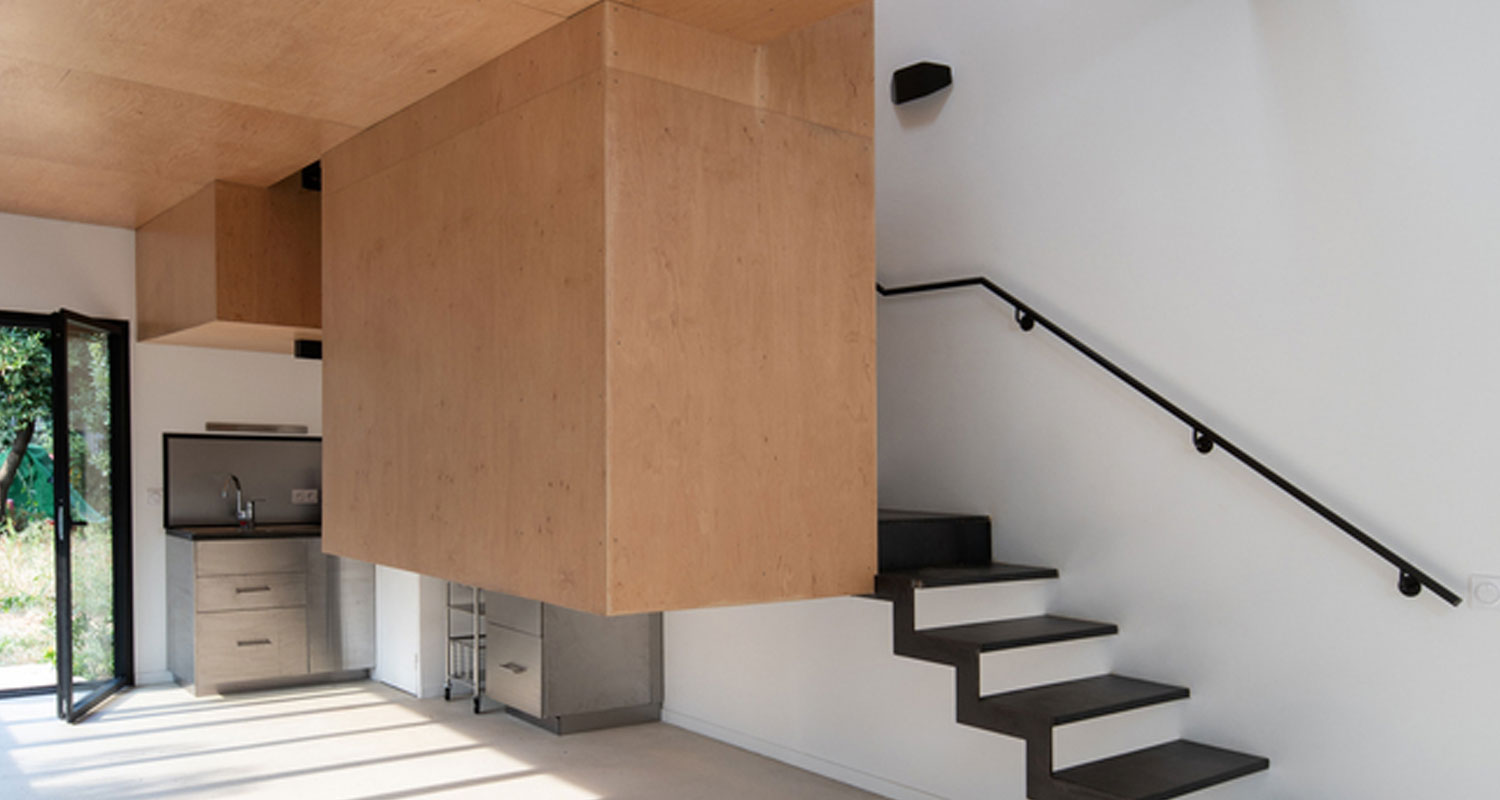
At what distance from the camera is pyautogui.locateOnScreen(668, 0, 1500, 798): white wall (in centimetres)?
291

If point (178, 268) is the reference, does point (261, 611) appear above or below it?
below

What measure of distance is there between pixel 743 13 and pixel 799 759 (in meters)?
3.35

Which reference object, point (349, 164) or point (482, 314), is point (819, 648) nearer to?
point (482, 314)

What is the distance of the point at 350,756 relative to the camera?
494 centimetres

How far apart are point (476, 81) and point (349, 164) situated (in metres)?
1.03

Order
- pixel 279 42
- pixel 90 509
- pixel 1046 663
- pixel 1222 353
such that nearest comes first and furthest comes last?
pixel 279 42 → pixel 1222 353 → pixel 1046 663 → pixel 90 509

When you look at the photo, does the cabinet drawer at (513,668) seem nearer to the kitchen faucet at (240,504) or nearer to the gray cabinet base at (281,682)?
the gray cabinet base at (281,682)

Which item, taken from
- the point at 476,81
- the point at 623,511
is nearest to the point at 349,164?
the point at 476,81

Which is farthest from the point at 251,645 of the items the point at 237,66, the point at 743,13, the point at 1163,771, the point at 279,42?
the point at 1163,771

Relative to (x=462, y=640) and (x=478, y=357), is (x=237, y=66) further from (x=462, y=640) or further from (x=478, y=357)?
(x=462, y=640)

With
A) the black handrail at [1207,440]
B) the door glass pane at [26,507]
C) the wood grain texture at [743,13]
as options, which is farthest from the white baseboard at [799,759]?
the door glass pane at [26,507]

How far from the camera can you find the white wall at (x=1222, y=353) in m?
2.91

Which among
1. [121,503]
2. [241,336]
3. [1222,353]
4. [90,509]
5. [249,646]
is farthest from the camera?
[121,503]

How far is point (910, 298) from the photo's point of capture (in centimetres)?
463
